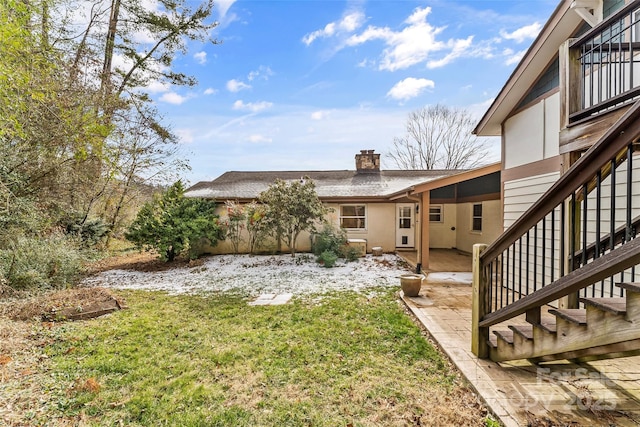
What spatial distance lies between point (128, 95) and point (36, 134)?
21.6 ft

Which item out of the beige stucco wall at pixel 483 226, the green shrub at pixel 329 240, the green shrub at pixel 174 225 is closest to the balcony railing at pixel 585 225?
the beige stucco wall at pixel 483 226

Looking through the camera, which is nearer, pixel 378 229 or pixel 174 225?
pixel 174 225

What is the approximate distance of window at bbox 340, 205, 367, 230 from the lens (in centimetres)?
1177

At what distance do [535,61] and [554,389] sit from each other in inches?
218

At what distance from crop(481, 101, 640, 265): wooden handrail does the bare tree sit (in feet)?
71.5

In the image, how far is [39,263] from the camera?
613cm

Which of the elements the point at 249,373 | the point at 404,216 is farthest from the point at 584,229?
the point at 404,216

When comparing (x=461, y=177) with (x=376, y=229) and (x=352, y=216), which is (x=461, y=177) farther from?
(x=352, y=216)

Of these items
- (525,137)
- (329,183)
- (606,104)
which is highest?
(525,137)

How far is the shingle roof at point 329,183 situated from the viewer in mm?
11578

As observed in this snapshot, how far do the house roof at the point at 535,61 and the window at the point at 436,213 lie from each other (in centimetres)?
577

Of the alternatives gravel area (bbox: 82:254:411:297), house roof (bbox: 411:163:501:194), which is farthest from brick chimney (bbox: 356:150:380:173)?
house roof (bbox: 411:163:501:194)

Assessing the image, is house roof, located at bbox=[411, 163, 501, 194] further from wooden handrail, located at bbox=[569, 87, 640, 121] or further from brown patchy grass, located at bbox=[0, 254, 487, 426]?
brown patchy grass, located at bbox=[0, 254, 487, 426]

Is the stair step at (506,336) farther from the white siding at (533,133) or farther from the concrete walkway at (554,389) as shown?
the white siding at (533,133)
